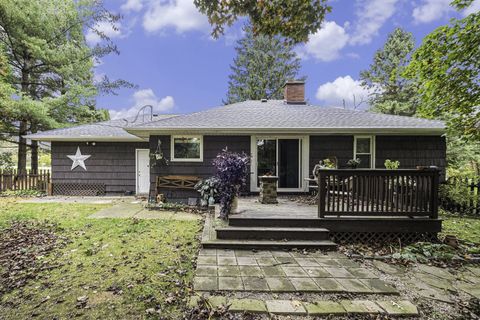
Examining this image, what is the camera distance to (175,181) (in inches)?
320

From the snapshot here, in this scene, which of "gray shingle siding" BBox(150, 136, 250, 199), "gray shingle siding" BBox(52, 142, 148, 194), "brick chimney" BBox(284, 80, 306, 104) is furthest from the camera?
"brick chimney" BBox(284, 80, 306, 104)

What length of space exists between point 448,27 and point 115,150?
439 inches

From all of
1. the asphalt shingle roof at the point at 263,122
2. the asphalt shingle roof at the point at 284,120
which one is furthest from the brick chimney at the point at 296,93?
the asphalt shingle roof at the point at 284,120

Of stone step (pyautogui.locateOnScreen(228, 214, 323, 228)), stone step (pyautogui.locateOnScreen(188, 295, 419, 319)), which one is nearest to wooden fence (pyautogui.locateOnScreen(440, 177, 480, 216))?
stone step (pyautogui.locateOnScreen(228, 214, 323, 228))

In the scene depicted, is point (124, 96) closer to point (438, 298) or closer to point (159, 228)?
point (159, 228)

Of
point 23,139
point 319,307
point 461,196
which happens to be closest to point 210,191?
point 319,307

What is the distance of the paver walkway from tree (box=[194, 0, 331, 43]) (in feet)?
11.9

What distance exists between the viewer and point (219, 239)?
4.48m

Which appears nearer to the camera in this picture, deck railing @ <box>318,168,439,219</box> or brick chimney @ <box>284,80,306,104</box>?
deck railing @ <box>318,168,439,219</box>

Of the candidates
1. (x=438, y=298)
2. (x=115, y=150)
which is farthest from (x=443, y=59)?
(x=115, y=150)

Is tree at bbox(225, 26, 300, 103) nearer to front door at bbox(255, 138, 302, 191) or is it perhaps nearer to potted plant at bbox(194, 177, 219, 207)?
front door at bbox(255, 138, 302, 191)

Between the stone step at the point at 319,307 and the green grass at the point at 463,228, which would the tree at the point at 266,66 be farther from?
the stone step at the point at 319,307

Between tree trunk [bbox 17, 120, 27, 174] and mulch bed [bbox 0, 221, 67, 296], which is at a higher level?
tree trunk [bbox 17, 120, 27, 174]

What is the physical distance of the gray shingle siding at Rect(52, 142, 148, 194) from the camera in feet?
34.7
